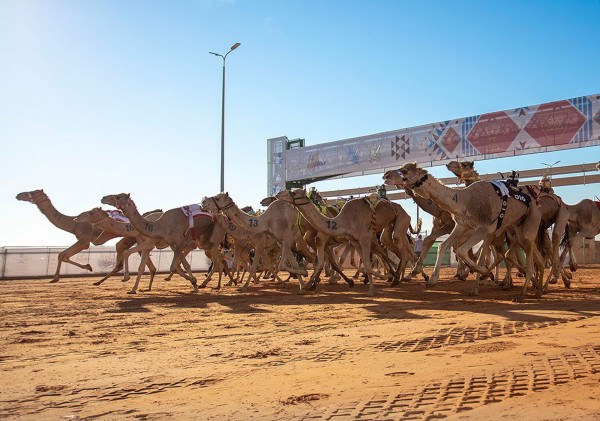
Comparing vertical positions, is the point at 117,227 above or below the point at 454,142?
below

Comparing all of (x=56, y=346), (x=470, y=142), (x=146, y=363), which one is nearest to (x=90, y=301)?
(x=56, y=346)

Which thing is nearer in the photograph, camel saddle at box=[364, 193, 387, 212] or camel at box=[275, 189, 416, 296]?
camel at box=[275, 189, 416, 296]

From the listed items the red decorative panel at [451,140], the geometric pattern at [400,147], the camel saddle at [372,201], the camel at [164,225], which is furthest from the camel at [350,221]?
the geometric pattern at [400,147]

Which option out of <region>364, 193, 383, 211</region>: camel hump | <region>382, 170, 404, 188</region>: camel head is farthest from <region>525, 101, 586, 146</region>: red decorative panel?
<region>382, 170, 404, 188</region>: camel head

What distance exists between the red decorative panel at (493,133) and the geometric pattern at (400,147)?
409cm

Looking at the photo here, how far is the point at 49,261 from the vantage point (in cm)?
3144

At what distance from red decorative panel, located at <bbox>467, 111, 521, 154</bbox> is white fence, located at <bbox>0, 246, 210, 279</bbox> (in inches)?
753

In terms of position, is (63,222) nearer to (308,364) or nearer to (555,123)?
(308,364)

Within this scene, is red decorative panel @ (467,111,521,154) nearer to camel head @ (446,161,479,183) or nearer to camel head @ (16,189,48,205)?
camel head @ (446,161,479,183)

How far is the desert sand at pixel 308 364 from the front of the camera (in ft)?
12.6

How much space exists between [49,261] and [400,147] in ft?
70.3

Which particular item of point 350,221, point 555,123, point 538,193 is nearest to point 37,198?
point 350,221

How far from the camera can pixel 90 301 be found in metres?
13.0

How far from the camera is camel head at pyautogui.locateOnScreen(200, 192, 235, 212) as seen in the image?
51.5 ft
